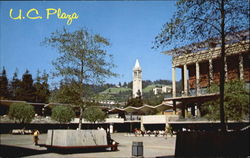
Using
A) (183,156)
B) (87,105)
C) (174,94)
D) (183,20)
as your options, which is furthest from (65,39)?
(174,94)

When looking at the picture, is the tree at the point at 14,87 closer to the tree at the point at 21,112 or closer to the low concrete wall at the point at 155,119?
the tree at the point at 21,112

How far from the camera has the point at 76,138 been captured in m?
17.6

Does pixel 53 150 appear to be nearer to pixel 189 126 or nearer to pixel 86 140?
pixel 86 140

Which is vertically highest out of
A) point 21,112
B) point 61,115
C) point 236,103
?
point 236,103

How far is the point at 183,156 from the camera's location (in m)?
12.2

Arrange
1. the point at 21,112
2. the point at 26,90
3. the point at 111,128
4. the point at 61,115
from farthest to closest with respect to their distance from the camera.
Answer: the point at 26,90 → the point at 111,128 → the point at 61,115 → the point at 21,112

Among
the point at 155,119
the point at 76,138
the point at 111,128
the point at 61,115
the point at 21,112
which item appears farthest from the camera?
the point at 111,128

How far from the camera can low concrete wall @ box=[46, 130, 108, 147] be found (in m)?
17.2

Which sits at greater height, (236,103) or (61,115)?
(236,103)

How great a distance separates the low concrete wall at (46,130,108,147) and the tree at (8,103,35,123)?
109 ft

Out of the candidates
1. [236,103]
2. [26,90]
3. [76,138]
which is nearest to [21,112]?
[26,90]

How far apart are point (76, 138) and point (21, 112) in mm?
34576

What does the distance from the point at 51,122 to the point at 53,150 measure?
4105 cm

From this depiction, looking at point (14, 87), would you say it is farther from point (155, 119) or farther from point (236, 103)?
point (236, 103)
